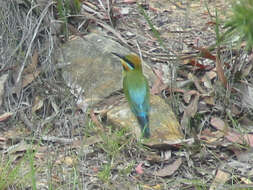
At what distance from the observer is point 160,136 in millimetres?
4238

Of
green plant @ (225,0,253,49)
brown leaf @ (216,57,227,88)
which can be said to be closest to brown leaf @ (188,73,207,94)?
brown leaf @ (216,57,227,88)

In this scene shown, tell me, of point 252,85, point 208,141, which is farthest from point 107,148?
point 252,85

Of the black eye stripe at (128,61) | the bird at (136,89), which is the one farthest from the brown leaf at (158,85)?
the black eye stripe at (128,61)

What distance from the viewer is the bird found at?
14.3 ft

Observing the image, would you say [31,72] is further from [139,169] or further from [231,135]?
[231,135]

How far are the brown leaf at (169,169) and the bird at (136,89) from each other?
0.34 m

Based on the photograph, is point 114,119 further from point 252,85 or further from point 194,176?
point 252,85

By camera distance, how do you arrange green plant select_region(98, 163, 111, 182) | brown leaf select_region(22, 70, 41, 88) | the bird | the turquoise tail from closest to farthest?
1. green plant select_region(98, 163, 111, 182)
2. the turquoise tail
3. the bird
4. brown leaf select_region(22, 70, 41, 88)

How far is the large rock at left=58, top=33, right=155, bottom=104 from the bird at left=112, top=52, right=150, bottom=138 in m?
0.23

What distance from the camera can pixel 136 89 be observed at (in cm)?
459

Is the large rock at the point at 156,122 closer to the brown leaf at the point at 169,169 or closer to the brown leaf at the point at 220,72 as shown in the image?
the brown leaf at the point at 169,169

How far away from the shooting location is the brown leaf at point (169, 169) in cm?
386

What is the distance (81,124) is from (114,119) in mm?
281

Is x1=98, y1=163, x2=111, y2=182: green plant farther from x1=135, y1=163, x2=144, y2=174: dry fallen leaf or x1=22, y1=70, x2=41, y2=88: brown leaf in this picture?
x1=22, y1=70, x2=41, y2=88: brown leaf
